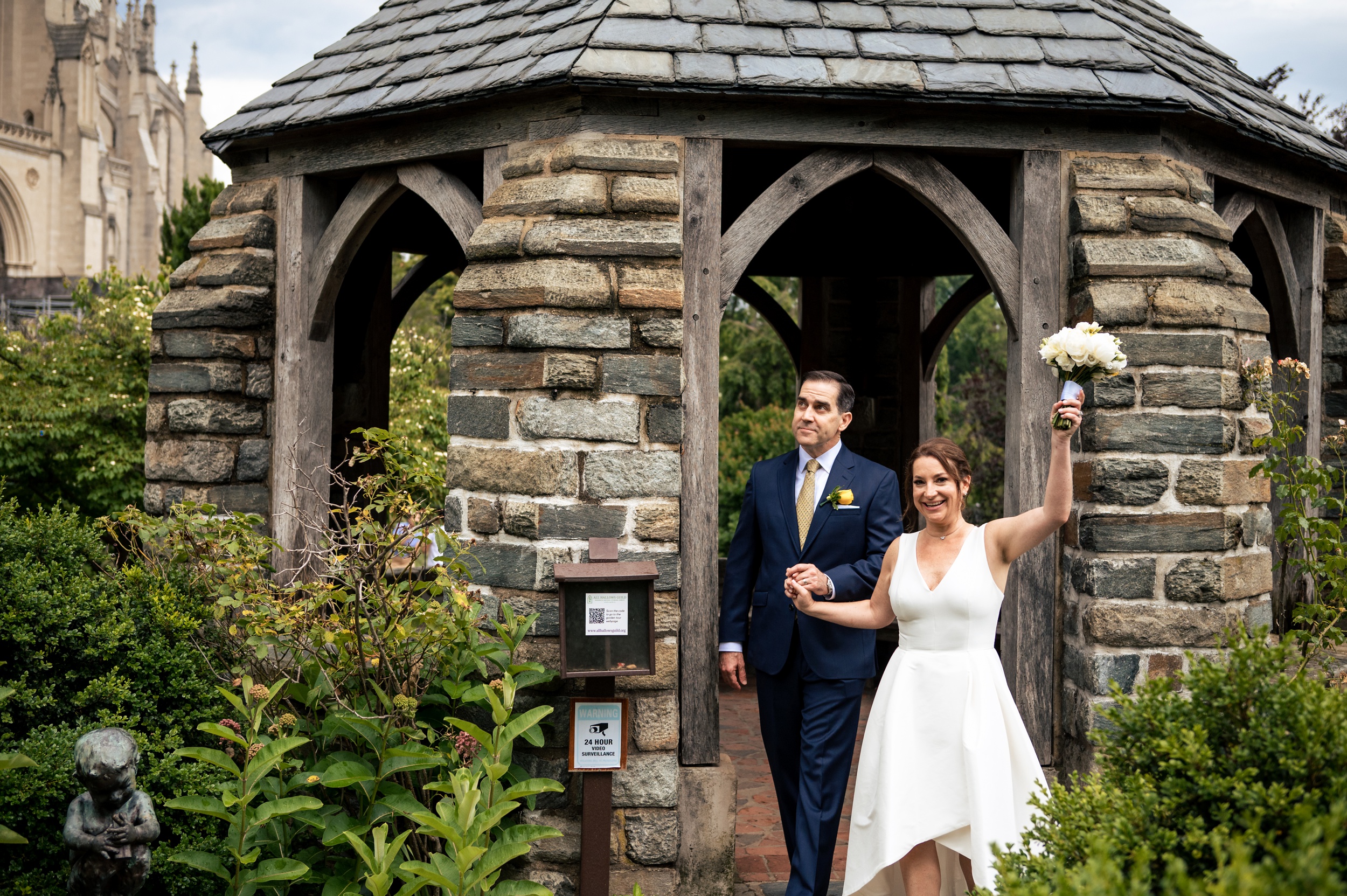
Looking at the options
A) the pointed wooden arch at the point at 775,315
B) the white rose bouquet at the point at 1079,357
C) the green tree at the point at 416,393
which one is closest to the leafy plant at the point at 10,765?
the white rose bouquet at the point at 1079,357

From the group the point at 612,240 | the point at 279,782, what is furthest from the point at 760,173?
the point at 279,782

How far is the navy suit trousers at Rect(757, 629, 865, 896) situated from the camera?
3.65 metres

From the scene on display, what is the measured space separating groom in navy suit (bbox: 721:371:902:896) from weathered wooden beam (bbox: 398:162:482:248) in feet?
5.96

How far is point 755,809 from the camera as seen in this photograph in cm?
525

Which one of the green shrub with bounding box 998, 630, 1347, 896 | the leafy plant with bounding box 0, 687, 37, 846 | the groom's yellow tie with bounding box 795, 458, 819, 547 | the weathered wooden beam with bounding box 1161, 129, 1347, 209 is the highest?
the weathered wooden beam with bounding box 1161, 129, 1347, 209

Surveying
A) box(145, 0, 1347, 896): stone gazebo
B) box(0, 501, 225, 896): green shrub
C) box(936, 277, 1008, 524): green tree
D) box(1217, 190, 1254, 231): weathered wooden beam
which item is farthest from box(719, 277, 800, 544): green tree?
box(0, 501, 225, 896): green shrub

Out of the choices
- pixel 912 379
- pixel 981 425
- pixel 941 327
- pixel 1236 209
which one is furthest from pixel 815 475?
pixel 981 425

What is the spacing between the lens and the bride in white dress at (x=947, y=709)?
3.17 m

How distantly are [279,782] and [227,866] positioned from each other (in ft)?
0.99

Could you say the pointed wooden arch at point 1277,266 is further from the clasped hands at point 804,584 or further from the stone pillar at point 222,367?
the stone pillar at point 222,367

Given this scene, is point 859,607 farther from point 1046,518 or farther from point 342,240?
point 342,240

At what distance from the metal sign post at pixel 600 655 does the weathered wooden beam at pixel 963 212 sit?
6.61 ft

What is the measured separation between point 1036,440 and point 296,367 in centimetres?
362

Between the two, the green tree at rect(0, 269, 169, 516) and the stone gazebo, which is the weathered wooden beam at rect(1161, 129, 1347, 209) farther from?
the green tree at rect(0, 269, 169, 516)
